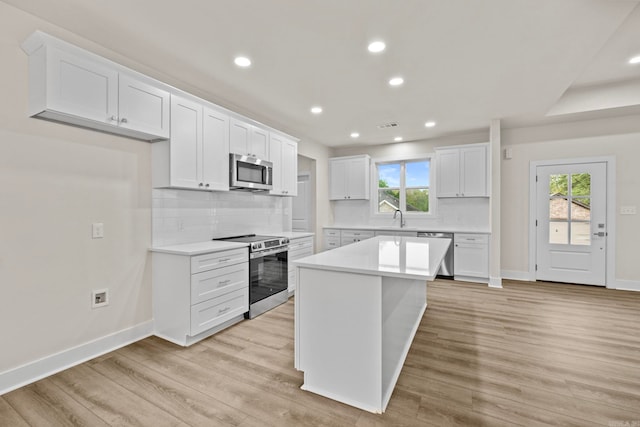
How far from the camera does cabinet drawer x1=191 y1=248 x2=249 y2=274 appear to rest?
2.70m

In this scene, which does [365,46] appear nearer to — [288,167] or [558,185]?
[288,167]

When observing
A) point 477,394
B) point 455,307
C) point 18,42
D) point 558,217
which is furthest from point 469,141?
point 18,42

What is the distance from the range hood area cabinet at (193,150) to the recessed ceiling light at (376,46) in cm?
181

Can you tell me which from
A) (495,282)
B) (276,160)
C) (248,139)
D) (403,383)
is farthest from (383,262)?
(495,282)

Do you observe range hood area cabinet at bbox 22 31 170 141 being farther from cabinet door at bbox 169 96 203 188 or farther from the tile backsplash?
the tile backsplash

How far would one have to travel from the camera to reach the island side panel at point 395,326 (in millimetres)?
1829

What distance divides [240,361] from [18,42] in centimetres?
288

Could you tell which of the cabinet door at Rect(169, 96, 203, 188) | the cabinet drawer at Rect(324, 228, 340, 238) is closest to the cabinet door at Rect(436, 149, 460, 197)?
the cabinet drawer at Rect(324, 228, 340, 238)

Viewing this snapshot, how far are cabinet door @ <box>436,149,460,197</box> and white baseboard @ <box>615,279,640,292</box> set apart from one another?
8.65ft

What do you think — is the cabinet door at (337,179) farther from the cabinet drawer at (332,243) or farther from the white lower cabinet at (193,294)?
the white lower cabinet at (193,294)

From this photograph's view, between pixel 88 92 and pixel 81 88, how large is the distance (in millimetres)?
47

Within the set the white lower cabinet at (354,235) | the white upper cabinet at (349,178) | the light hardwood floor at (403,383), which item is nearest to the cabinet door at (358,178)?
the white upper cabinet at (349,178)

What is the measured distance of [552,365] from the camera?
89.7 inches

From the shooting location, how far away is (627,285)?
14.4ft
